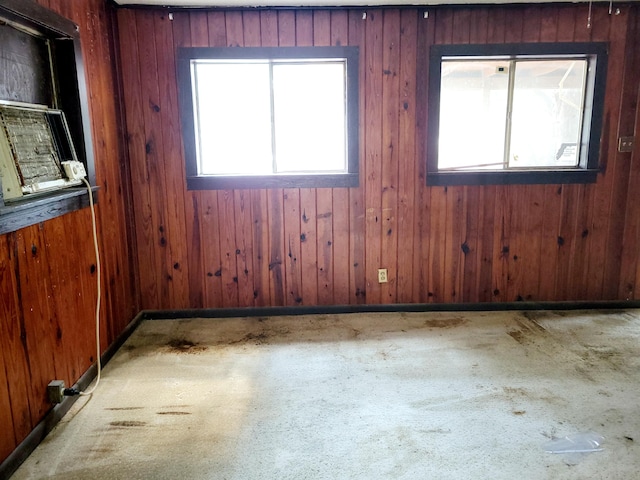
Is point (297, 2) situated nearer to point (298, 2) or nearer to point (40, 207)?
point (298, 2)

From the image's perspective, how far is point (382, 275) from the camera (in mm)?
3775

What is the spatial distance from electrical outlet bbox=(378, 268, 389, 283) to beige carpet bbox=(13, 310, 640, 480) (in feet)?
1.13

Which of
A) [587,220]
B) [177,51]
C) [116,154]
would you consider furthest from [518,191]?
[116,154]

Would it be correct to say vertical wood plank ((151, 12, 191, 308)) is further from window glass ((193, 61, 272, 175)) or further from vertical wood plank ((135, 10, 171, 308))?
window glass ((193, 61, 272, 175))

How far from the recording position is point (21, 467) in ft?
6.56

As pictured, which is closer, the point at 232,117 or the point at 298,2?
the point at 298,2

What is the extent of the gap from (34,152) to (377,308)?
257cm

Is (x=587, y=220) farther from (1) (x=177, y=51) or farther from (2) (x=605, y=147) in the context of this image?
(1) (x=177, y=51)

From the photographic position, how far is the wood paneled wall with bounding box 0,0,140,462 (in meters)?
2.01

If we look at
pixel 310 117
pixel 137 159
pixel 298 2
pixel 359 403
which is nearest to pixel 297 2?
pixel 298 2

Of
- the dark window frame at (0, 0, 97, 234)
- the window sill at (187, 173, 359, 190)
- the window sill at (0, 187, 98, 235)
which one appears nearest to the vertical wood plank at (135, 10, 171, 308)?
the window sill at (187, 173, 359, 190)

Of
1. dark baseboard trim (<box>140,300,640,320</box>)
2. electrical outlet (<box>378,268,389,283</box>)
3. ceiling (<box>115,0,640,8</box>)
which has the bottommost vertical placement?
dark baseboard trim (<box>140,300,640,320</box>)

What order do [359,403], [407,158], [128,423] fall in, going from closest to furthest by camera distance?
[128,423], [359,403], [407,158]

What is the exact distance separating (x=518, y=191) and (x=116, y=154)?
9.84ft
